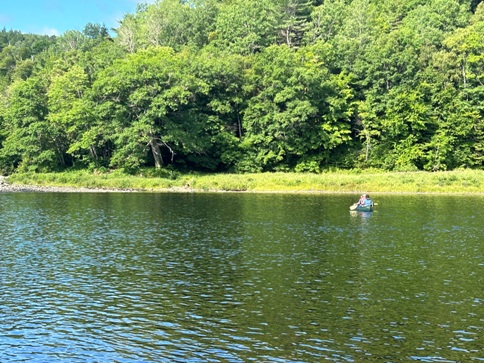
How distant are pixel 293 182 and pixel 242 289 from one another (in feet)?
195

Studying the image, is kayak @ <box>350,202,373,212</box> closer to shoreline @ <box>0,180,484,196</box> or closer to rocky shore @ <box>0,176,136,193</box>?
shoreline @ <box>0,180,484,196</box>

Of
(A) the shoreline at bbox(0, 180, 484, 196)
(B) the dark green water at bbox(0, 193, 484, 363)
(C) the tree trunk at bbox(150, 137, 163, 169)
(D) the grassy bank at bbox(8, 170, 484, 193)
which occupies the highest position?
(C) the tree trunk at bbox(150, 137, 163, 169)

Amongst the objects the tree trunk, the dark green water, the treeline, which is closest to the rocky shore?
the treeline

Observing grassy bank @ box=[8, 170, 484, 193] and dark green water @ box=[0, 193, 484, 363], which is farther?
grassy bank @ box=[8, 170, 484, 193]

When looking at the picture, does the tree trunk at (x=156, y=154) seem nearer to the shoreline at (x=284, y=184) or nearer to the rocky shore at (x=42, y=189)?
the shoreline at (x=284, y=184)

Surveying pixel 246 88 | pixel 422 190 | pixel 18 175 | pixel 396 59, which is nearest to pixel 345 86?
pixel 396 59

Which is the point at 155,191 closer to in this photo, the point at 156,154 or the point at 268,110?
the point at 156,154

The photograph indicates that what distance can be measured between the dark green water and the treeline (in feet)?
146

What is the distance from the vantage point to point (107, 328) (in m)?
20.2

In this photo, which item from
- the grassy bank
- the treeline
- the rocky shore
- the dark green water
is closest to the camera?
the dark green water

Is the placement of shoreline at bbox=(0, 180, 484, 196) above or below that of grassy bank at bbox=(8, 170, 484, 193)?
Result: below

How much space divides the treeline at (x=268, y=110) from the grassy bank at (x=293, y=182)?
5.62 m

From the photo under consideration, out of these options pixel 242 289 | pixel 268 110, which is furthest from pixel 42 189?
pixel 242 289

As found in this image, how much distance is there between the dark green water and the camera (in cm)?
1827
